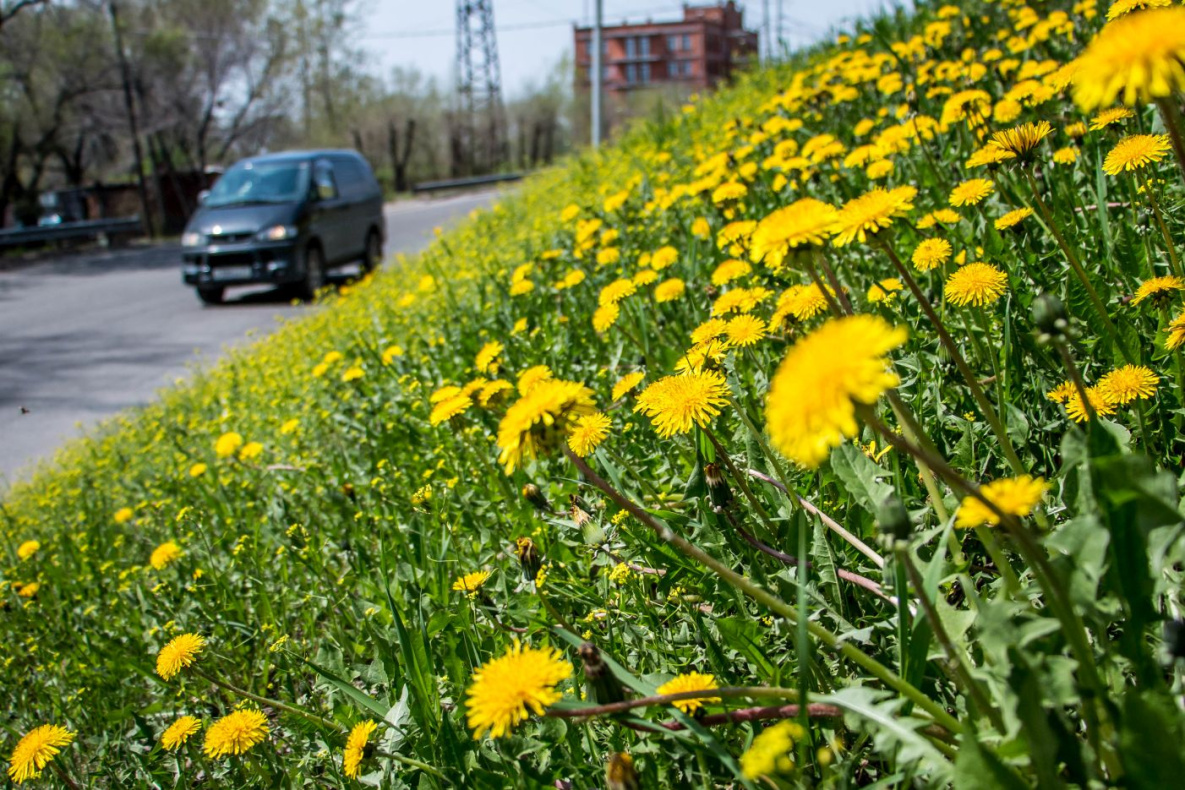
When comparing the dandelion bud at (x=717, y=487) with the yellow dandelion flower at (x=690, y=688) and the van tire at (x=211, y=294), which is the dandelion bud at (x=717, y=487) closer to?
the yellow dandelion flower at (x=690, y=688)

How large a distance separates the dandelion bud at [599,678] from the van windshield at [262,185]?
972cm

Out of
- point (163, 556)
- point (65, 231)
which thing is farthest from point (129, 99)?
point (163, 556)

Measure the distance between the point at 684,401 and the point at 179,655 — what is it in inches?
47.2

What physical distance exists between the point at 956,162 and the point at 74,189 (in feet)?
100.0

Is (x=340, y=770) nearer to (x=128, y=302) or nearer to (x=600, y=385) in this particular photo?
(x=600, y=385)

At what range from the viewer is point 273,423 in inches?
167

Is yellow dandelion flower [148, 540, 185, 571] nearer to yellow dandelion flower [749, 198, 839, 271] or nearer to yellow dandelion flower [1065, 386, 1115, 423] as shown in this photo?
yellow dandelion flower [749, 198, 839, 271]

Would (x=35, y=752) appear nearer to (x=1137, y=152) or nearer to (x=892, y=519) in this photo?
(x=892, y=519)

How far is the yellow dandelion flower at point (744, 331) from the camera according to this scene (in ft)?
6.36

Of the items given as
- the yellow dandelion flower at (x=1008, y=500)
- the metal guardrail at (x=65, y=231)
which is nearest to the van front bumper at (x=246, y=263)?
the yellow dandelion flower at (x=1008, y=500)

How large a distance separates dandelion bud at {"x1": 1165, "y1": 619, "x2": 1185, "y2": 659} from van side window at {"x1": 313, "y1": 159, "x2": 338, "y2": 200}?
10367mm

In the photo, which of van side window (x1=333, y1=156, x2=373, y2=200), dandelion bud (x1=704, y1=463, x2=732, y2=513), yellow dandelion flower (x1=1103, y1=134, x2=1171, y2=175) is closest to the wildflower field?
dandelion bud (x1=704, y1=463, x2=732, y2=513)

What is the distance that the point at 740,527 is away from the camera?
5.20ft

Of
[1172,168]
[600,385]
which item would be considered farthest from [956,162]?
[600,385]
